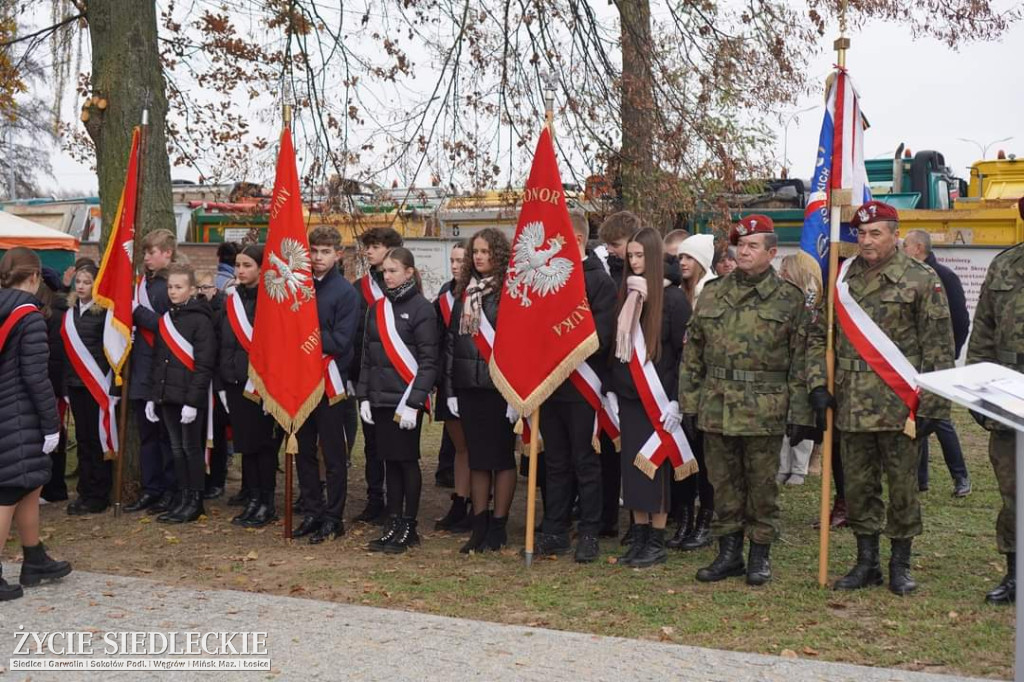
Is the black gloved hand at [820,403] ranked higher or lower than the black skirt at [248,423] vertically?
higher

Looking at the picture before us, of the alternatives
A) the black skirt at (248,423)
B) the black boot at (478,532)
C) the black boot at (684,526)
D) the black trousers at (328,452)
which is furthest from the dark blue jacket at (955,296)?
the black skirt at (248,423)

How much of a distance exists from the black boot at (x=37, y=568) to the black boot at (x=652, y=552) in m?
3.50

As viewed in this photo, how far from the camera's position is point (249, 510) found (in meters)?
9.02

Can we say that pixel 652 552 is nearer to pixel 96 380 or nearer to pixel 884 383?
pixel 884 383

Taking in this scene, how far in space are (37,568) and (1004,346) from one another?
222 inches

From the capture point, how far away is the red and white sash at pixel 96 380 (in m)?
9.40

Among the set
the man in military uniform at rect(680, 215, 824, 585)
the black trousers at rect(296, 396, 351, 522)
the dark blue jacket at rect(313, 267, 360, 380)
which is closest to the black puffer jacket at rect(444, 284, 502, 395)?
the dark blue jacket at rect(313, 267, 360, 380)

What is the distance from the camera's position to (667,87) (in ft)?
36.8

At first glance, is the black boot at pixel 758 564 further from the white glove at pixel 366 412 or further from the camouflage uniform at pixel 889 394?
the white glove at pixel 366 412

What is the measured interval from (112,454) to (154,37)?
3.70 meters

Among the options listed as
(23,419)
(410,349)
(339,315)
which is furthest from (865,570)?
(23,419)

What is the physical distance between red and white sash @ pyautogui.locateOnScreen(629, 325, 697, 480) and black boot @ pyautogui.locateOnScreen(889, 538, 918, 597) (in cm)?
138

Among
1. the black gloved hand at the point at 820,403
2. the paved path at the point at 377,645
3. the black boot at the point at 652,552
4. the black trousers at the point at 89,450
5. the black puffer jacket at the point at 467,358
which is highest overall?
the black puffer jacket at the point at 467,358

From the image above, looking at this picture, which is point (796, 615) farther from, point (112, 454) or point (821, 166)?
point (112, 454)
